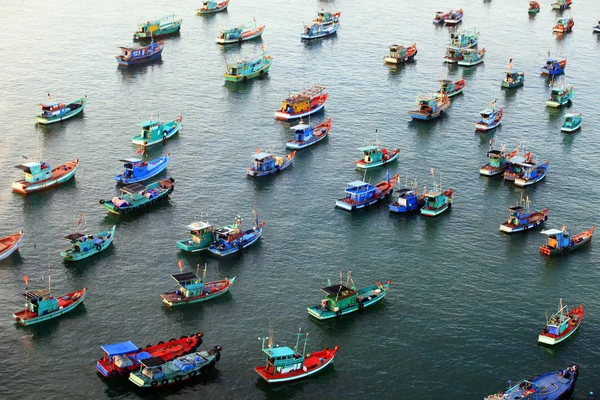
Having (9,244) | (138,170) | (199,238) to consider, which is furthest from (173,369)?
(138,170)

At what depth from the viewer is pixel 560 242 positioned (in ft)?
465

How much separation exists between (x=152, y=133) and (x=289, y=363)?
3559 inches

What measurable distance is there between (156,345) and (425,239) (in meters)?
55.2

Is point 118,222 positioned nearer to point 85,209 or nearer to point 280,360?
point 85,209

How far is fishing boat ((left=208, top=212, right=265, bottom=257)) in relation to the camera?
139125 millimetres

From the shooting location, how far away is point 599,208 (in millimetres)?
160750

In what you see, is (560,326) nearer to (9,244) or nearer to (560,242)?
(560,242)

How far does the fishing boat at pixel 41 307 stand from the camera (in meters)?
118

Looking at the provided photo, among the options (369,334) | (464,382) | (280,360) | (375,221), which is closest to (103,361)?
(280,360)

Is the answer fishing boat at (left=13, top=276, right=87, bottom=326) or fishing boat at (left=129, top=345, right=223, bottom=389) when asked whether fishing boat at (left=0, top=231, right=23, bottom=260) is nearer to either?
fishing boat at (left=13, top=276, right=87, bottom=326)

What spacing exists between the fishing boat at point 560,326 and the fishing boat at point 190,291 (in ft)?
154

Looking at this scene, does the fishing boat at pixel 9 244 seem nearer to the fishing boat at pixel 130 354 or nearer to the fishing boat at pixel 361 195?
the fishing boat at pixel 130 354

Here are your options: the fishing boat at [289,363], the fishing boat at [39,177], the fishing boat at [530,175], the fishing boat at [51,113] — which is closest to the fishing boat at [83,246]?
the fishing boat at [39,177]

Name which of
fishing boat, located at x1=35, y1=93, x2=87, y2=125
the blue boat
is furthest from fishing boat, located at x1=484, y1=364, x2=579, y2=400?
fishing boat, located at x1=35, y1=93, x2=87, y2=125
